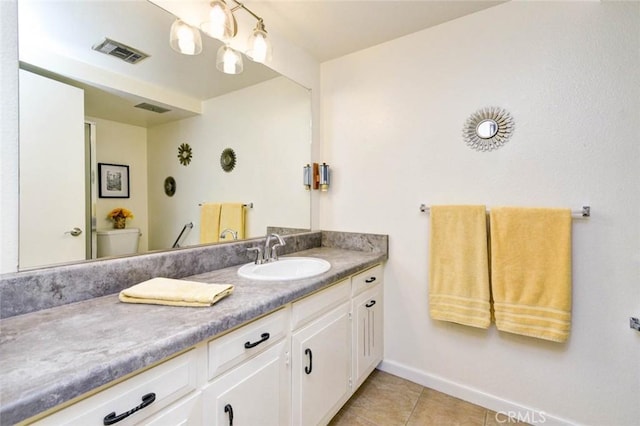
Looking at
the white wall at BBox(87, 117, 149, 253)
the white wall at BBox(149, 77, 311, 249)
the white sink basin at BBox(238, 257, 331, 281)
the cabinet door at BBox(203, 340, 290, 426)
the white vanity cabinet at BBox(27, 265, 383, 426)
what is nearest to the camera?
the white vanity cabinet at BBox(27, 265, 383, 426)

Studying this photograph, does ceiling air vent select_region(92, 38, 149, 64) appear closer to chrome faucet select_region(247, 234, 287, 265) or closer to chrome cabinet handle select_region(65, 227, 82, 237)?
chrome cabinet handle select_region(65, 227, 82, 237)

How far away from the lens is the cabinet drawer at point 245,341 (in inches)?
33.9

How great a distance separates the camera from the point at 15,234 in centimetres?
90

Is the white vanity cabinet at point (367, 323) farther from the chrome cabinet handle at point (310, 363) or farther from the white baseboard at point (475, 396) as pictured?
the chrome cabinet handle at point (310, 363)

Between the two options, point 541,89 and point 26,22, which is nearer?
point 26,22

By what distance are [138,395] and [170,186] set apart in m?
0.95

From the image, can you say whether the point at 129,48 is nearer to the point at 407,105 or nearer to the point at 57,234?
the point at 57,234

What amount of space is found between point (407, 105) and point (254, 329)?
5.38 ft

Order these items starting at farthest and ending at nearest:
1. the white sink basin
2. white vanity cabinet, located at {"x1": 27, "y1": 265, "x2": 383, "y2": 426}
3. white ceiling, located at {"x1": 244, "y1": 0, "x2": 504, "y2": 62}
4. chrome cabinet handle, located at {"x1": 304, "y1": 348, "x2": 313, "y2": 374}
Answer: white ceiling, located at {"x1": 244, "y1": 0, "x2": 504, "y2": 62}, the white sink basin, chrome cabinet handle, located at {"x1": 304, "y1": 348, "x2": 313, "y2": 374}, white vanity cabinet, located at {"x1": 27, "y1": 265, "x2": 383, "y2": 426}

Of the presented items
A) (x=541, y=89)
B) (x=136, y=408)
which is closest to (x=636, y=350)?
(x=541, y=89)

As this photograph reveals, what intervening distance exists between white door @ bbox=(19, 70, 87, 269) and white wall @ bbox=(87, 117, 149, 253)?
0.19ft

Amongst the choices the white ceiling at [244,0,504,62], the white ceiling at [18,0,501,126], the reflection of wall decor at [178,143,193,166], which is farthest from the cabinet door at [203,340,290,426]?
the white ceiling at [244,0,504,62]

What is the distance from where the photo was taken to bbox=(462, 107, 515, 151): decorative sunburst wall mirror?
1549mm

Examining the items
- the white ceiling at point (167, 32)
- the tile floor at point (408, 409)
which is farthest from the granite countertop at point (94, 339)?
the tile floor at point (408, 409)
